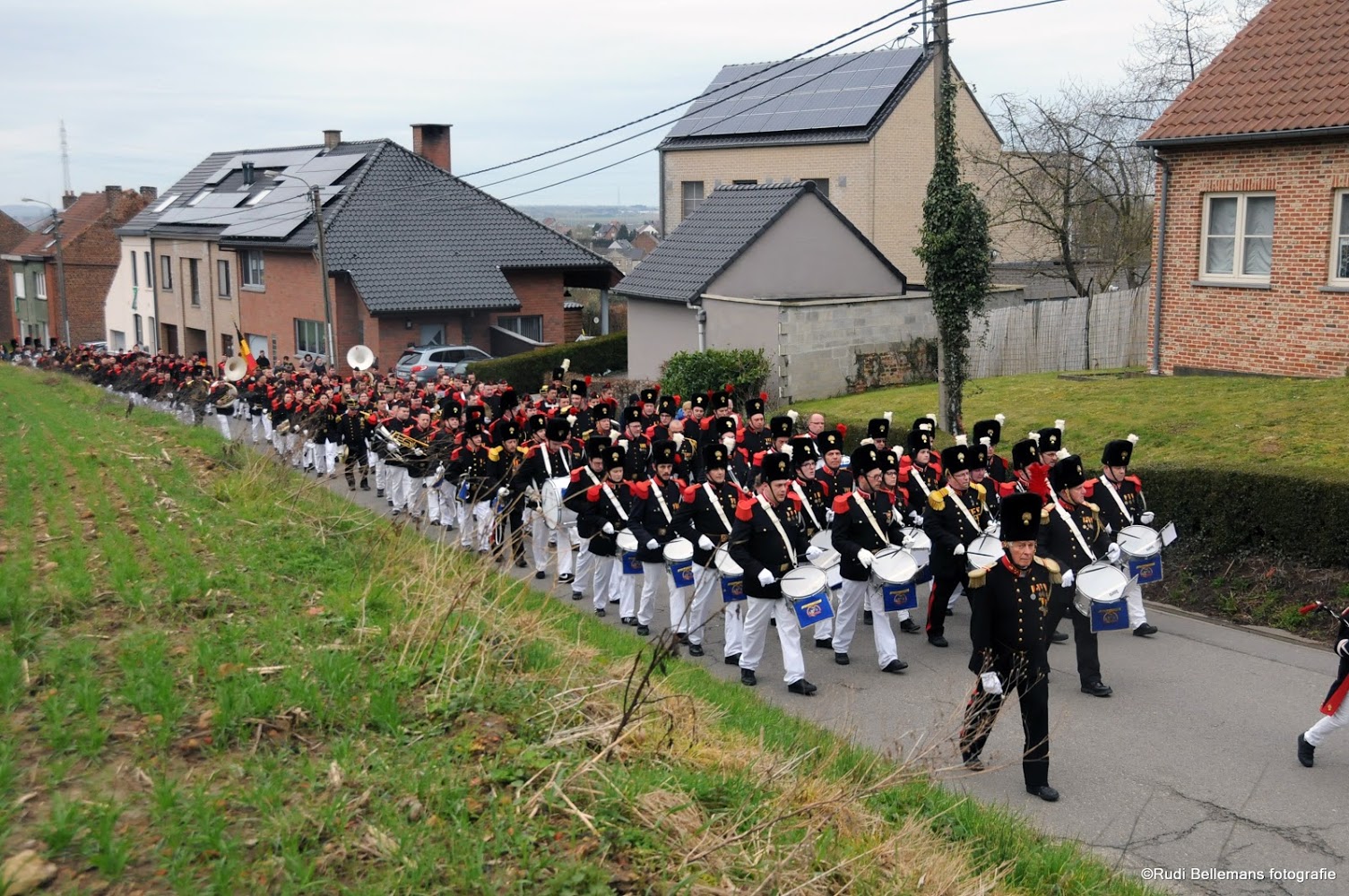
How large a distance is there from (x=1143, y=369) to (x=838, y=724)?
15146mm

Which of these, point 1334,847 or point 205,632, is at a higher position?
point 205,632

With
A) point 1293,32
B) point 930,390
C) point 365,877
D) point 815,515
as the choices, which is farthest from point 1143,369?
point 365,877

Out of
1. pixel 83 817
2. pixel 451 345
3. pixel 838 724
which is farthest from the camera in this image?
pixel 451 345

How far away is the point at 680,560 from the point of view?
11.5 m

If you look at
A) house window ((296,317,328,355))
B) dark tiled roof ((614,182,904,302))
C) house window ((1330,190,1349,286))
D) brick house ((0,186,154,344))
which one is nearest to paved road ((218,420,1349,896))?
house window ((1330,190,1349,286))

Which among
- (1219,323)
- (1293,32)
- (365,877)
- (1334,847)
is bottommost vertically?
(1334,847)

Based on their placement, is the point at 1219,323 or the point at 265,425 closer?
the point at 1219,323

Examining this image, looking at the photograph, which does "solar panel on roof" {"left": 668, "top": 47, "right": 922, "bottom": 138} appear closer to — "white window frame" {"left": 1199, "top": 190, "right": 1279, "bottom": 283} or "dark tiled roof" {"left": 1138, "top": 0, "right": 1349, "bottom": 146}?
"dark tiled roof" {"left": 1138, "top": 0, "right": 1349, "bottom": 146}

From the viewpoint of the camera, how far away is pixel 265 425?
26.5m

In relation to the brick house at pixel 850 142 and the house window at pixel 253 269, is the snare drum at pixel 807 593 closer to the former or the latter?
the brick house at pixel 850 142

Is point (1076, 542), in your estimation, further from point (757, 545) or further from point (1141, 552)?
point (757, 545)

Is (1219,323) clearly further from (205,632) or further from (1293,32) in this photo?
(205,632)

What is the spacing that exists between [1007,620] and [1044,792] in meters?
1.16

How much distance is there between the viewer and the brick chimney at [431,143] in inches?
1822
